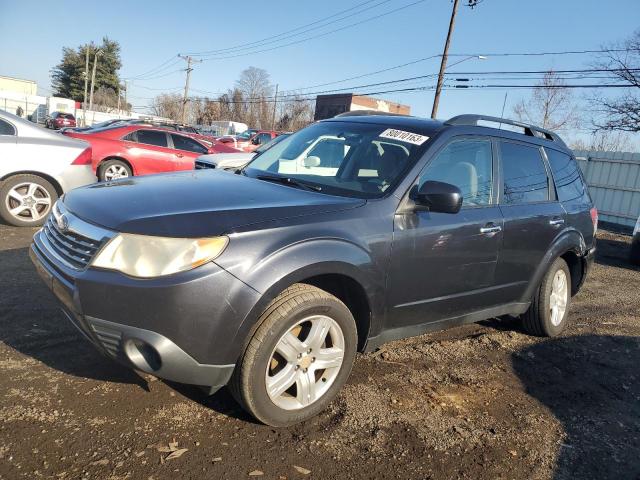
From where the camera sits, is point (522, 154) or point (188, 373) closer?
point (188, 373)

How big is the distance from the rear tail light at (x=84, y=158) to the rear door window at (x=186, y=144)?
14.5ft

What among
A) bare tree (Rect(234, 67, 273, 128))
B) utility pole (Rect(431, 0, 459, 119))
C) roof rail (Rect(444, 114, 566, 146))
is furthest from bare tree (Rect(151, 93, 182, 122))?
roof rail (Rect(444, 114, 566, 146))

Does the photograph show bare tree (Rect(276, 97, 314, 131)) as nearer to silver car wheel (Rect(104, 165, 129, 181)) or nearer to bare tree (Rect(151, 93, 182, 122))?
bare tree (Rect(151, 93, 182, 122))

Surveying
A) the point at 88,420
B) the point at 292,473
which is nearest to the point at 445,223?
the point at 292,473

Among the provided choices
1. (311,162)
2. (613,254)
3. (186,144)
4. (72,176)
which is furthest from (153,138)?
(613,254)

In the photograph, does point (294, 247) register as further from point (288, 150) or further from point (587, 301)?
point (587, 301)

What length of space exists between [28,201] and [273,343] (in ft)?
18.3

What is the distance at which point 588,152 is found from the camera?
1612cm

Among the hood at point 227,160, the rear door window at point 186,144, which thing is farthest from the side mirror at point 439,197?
the rear door window at point 186,144

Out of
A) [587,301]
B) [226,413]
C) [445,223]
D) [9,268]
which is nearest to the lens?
[226,413]

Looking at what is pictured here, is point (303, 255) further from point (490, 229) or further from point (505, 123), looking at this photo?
point (505, 123)

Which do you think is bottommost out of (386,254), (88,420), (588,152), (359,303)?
(88,420)

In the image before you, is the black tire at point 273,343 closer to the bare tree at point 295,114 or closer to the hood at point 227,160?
the hood at point 227,160

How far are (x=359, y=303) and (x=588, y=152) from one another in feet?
52.2
